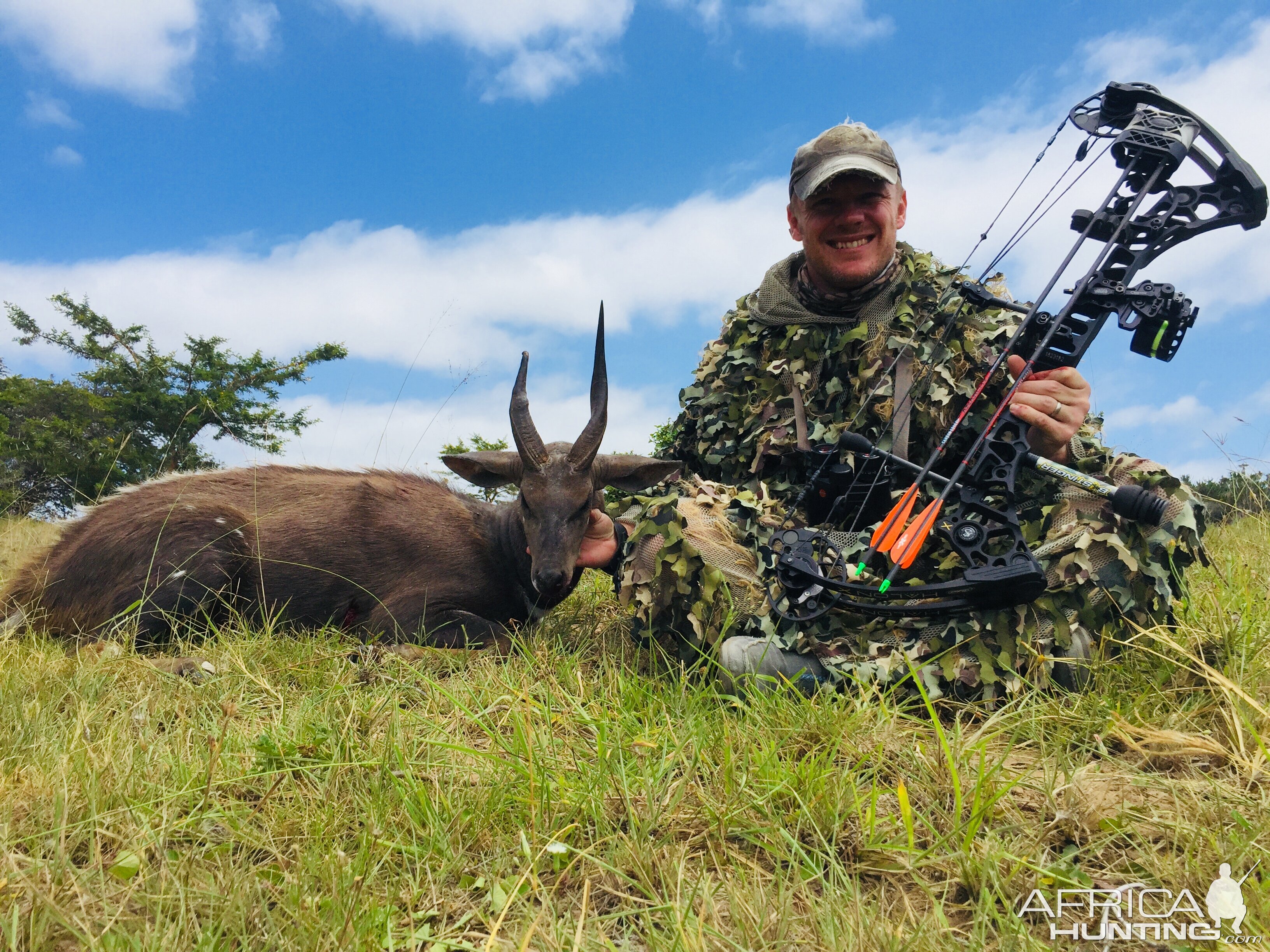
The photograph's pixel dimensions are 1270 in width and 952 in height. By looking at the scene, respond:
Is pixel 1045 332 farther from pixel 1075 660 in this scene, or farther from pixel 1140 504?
pixel 1075 660

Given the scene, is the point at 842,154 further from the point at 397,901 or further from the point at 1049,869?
the point at 397,901

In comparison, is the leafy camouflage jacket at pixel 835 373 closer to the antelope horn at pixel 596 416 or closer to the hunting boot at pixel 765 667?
→ the antelope horn at pixel 596 416

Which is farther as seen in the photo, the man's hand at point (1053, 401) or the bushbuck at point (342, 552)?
the bushbuck at point (342, 552)

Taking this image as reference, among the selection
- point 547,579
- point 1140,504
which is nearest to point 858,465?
point 1140,504

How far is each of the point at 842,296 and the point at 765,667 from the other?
252cm

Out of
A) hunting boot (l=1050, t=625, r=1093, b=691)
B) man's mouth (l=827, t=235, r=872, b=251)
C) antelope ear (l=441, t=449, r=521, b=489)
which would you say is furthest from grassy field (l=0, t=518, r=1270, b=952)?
man's mouth (l=827, t=235, r=872, b=251)

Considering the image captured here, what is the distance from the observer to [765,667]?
146 inches

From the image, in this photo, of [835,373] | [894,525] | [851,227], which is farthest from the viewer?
[835,373]

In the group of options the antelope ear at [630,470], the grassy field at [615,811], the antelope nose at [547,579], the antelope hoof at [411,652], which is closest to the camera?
the grassy field at [615,811]

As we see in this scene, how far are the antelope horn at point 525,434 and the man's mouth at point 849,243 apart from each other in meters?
2.06

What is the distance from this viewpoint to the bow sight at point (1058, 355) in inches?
A: 142

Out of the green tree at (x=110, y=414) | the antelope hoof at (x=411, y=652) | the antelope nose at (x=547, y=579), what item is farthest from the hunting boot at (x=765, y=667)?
the green tree at (x=110, y=414)

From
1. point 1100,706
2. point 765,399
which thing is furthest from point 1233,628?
point 765,399

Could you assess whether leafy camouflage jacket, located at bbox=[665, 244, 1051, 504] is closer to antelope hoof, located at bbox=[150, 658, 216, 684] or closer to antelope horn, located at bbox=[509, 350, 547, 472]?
antelope horn, located at bbox=[509, 350, 547, 472]
